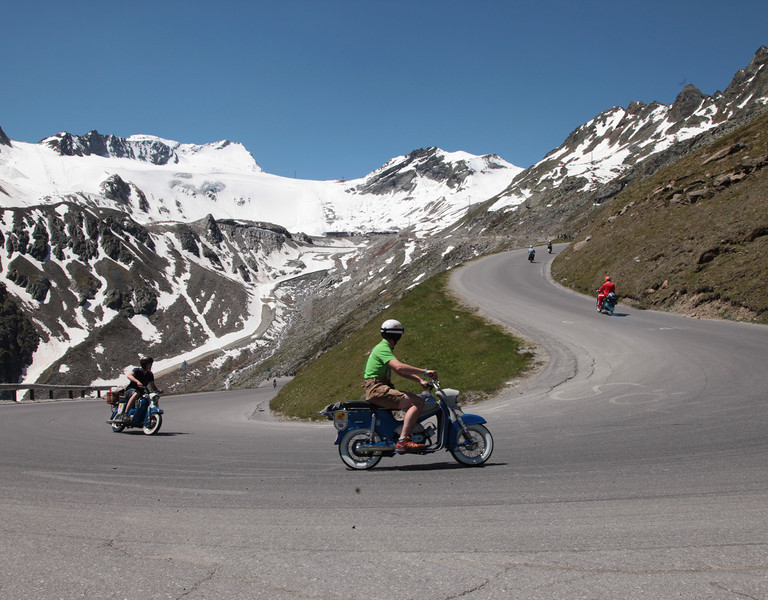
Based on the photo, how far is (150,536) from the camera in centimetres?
573

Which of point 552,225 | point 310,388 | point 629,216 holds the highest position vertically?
Result: point 552,225

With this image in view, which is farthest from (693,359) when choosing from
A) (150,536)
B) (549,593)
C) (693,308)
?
(150,536)

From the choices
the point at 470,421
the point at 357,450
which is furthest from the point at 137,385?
the point at 470,421

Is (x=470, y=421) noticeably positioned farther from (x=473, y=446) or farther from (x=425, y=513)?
(x=425, y=513)

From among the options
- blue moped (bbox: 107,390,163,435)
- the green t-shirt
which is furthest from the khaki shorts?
blue moped (bbox: 107,390,163,435)

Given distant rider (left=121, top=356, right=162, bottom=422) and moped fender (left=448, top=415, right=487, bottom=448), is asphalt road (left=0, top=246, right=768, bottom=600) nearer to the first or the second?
moped fender (left=448, top=415, right=487, bottom=448)

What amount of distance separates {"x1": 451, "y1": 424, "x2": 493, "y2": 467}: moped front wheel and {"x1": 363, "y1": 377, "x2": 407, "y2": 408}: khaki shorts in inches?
46.0

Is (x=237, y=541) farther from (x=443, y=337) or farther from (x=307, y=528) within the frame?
(x=443, y=337)

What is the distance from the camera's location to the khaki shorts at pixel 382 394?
8.75 metres

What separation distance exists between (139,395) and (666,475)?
14.9 metres

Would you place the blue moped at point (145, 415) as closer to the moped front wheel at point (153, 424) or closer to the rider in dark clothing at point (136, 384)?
the moped front wheel at point (153, 424)

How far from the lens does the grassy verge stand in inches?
736

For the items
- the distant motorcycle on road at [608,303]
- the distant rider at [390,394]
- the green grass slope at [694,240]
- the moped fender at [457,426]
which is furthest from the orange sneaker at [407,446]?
the distant motorcycle on road at [608,303]

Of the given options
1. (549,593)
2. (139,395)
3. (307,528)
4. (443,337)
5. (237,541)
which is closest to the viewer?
(549,593)
